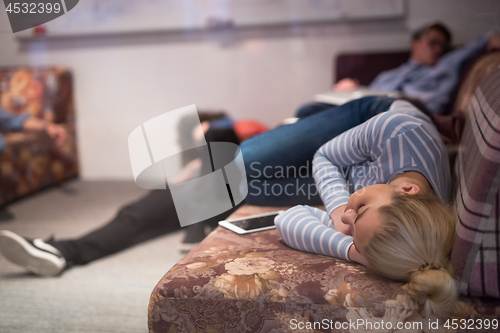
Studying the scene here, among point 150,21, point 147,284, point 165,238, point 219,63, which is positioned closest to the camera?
point 147,284

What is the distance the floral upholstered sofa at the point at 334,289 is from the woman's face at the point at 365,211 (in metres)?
0.05

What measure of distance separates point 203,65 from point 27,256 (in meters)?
0.78

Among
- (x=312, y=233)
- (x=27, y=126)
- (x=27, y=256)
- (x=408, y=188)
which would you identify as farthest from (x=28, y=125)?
(x=408, y=188)

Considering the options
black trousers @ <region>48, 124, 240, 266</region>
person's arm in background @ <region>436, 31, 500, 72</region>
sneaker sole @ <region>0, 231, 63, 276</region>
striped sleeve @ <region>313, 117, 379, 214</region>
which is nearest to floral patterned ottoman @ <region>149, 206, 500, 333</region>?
striped sleeve @ <region>313, 117, 379, 214</region>

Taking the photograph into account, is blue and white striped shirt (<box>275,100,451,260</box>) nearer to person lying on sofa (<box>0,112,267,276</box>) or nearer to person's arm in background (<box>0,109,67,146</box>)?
person lying on sofa (<box>0,112,267,276</box>)

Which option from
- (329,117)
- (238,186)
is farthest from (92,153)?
(329,117)

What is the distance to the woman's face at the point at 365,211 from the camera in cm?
49

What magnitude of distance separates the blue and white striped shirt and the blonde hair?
73 millimetres

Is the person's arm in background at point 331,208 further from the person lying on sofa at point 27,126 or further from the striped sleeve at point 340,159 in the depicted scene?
the person lying on sofa at point 27,126

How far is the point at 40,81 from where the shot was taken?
831 millimetres

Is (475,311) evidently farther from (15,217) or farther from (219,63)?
(219,63)

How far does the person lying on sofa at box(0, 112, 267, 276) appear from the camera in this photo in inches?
27.9

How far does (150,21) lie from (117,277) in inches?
30.5

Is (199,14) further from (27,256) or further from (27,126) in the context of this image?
(27,256)
